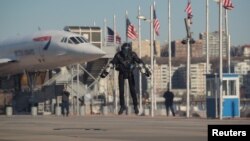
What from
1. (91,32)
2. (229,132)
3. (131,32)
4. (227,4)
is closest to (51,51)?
(131,32)

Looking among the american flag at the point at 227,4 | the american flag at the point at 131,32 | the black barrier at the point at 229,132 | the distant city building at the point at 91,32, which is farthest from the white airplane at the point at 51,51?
the black barrier at the point at 229,132

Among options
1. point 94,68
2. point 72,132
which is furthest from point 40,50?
point 72,132

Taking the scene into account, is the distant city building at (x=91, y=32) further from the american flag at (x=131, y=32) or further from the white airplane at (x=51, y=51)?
the white airplane at (x=51, y=51)

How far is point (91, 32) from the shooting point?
77.2 metres

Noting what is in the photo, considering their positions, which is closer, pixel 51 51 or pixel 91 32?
pixel 51 51

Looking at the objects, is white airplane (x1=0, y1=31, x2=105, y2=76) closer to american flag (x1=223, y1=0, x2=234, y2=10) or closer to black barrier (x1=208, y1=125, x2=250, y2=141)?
american flag (x1=223, y1=0, x2=234, y2=10)

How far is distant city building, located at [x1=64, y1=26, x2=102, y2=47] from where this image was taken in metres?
76.5

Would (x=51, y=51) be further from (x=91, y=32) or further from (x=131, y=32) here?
(x=91, y=32)

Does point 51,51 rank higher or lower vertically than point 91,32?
lower

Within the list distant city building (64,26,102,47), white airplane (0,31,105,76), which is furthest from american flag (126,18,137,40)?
distant city building (64,26,102,47)

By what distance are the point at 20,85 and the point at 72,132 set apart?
44.5 m

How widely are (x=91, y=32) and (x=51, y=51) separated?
21.5 meters

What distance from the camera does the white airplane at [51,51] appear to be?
56.0 metres

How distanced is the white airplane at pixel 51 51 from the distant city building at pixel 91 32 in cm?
1713
